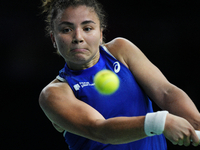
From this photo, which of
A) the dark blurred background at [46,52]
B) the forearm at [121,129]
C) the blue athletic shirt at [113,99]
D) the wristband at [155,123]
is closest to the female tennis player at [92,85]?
the blue athletic shirt at [113,99]

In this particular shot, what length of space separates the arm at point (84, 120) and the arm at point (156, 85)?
414mm

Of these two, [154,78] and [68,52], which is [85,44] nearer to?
[68,52]

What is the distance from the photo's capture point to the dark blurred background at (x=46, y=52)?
3.67m

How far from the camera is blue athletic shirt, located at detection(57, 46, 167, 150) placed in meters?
1.83

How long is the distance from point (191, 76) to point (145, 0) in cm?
123

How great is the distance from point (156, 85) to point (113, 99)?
0.28m

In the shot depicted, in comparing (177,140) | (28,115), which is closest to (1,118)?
(28,115)

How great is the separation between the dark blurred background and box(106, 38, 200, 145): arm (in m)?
1.98

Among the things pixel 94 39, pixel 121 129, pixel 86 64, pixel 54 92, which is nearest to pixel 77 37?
pixel 94 39

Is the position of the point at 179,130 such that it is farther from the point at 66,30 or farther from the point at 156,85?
the point at 66,30

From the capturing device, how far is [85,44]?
1.78 meters

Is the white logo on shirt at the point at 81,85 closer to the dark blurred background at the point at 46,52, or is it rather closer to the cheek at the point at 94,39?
the cheek at the point at 94,39

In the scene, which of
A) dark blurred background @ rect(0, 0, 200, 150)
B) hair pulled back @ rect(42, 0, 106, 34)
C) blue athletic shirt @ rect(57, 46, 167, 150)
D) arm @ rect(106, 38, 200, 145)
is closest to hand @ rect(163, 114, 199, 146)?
arm @ rect(106, 38, 200, 145)

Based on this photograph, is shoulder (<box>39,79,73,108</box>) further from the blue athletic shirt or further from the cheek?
the cheek
